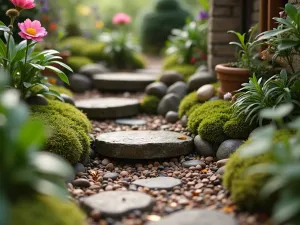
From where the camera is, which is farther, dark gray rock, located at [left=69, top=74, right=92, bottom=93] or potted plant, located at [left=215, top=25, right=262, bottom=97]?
dark gray rock, located at [left=69, top=74, right=92, bottom=93]

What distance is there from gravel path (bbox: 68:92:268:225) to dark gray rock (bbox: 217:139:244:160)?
111 mm

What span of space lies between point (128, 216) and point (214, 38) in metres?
3.44

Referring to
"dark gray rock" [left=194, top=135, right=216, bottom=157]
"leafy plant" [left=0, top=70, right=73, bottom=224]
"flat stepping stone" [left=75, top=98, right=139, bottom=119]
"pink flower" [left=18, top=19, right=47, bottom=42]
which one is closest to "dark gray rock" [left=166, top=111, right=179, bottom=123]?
"flat stepping stone" [left=75, top=98, right=139, bottom=119]

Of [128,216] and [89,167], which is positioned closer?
[128,216]

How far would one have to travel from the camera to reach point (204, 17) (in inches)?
269

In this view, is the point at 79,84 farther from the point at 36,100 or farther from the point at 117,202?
the point at 117,202

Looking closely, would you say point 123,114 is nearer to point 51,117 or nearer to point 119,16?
point 51,117

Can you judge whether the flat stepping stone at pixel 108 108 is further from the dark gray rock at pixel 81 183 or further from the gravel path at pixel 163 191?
the dark gray rock at pixel 81 183

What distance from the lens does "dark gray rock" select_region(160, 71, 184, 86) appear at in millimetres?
6176

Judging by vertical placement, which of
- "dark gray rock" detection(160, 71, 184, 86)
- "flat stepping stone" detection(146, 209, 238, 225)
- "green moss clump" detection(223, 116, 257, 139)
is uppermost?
"dark gray rock" detection(160, 71, 184, 86)

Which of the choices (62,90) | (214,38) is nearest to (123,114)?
(62,90)

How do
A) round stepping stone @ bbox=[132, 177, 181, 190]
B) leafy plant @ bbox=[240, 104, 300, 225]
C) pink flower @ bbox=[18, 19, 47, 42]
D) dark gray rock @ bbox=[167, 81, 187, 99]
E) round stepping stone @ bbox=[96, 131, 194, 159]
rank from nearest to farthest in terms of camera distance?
leafy plant @ bbox=[240, 104, 300, 225], round stepping stone @ bbox=[132, 177, 181, 190], pink flower @ bbox=[18, 19, 47, 42], round stepping stone @ bbox=[96, 131, 194, 159], dark gray rock @ bbox=[167, 81, 187, 99]

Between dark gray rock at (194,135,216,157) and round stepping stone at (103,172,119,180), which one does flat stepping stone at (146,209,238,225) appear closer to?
round stepping stone at (103,172,119,180)

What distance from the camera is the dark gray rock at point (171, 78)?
6176 mm
